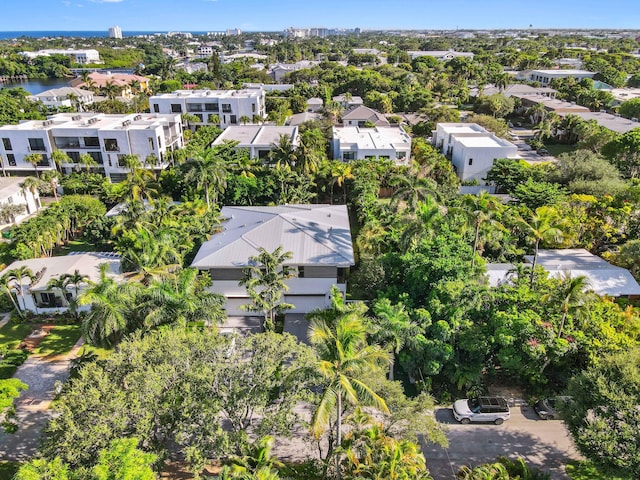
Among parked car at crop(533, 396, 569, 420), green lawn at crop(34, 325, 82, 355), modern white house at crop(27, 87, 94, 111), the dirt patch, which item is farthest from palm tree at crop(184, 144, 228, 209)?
modern white house at crop(27, 87, 94, 111)

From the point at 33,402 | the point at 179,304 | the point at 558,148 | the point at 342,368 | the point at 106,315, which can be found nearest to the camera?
the point at 342,368

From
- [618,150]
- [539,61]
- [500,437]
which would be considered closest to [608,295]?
[500,437]

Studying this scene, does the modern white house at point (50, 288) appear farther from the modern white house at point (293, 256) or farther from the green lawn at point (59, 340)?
the modern white house at point (293, 256)

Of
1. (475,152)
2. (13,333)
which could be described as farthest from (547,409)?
(475,152)

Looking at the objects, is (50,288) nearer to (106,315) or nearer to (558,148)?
(106,315)

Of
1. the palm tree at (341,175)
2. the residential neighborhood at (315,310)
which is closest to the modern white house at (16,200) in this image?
the residential neighborhood at (315,310)

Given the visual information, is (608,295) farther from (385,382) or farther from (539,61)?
(539,61)

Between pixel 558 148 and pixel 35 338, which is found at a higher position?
pixel 558 148
